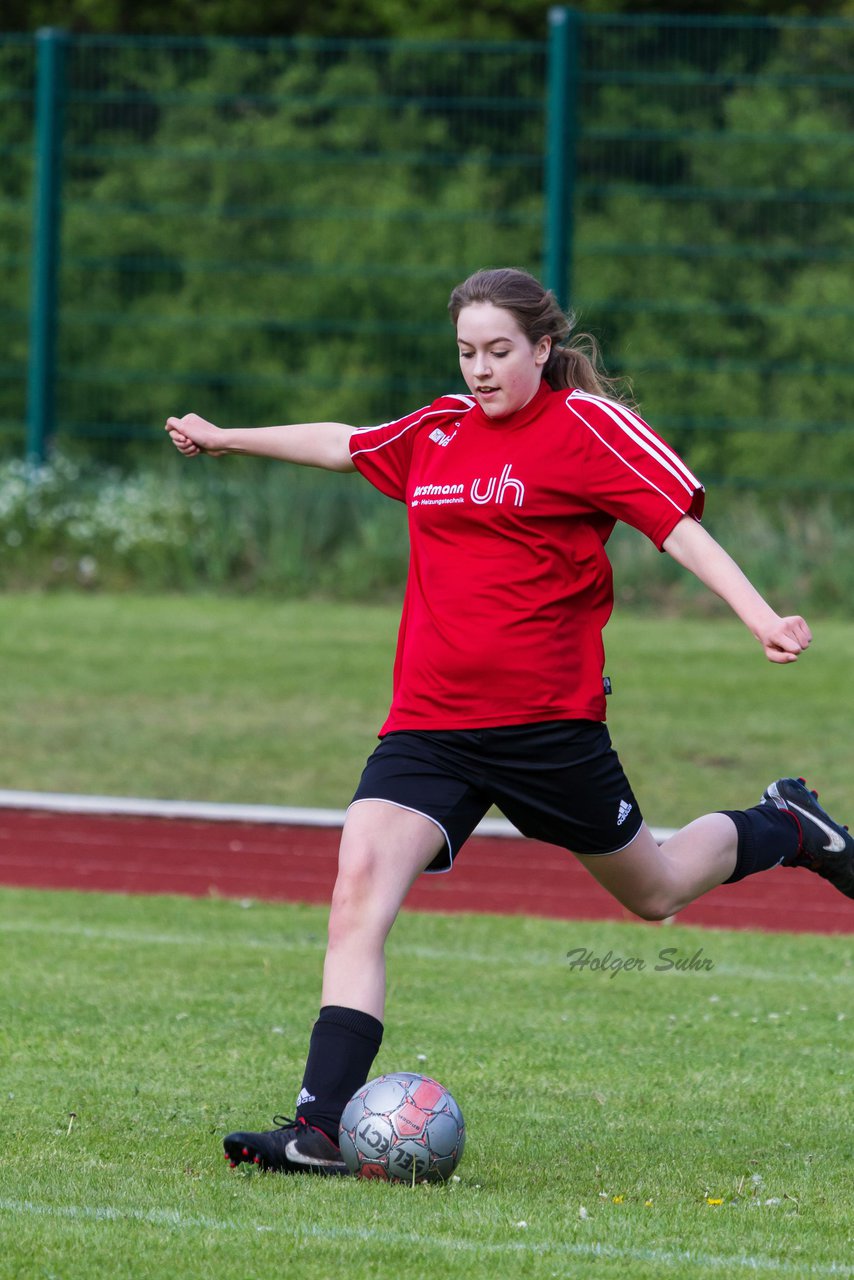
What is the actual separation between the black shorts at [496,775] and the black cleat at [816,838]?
3.88ft

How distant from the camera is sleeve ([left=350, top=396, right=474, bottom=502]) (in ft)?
17.9

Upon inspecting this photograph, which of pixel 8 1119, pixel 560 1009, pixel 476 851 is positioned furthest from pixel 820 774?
pixel 8 1119

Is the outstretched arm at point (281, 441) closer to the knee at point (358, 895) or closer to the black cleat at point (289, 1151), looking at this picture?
the knee at point (358, 895)

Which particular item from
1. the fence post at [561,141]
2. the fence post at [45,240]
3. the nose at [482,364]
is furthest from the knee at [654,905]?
the fence post at [45,240]

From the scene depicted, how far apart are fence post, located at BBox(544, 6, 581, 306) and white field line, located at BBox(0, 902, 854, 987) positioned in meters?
9.83

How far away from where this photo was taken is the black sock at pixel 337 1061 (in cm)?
500

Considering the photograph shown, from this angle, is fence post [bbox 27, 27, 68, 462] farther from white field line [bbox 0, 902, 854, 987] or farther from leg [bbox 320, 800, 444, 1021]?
leg [bbox 320, 800, 444, 1021]

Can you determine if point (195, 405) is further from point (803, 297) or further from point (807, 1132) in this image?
point (807, 1132)

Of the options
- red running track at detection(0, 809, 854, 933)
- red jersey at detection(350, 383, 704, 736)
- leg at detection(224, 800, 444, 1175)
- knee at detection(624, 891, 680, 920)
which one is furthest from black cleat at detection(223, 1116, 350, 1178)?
red running track at detection(0, 809, 854, 933)

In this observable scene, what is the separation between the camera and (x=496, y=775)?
5203 millimetres

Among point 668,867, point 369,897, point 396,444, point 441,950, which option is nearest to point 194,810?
point 441,950

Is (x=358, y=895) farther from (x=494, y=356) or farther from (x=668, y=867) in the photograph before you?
(x=494, y=356)

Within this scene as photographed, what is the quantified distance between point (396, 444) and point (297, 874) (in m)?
4.81

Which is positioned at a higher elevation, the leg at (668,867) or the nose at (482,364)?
the nose at (482,364)
